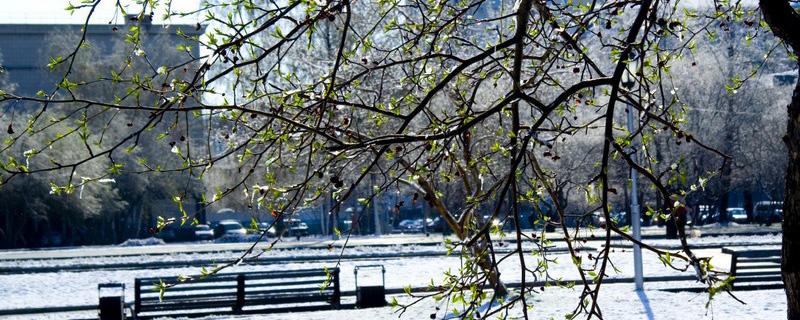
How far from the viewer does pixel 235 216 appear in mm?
89875

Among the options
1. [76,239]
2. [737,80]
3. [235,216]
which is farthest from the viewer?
[235,216]

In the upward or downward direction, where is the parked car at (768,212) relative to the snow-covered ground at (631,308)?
upward

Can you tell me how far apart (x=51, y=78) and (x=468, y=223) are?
64.0 meters

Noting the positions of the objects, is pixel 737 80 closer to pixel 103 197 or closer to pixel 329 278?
pixel 329 278

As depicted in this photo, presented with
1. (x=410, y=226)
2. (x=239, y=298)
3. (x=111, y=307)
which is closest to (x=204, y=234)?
(x=410, y=226)

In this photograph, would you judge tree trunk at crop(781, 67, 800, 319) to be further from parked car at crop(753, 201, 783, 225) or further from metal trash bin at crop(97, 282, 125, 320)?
parked car at crop(753, 201, 783, 225)

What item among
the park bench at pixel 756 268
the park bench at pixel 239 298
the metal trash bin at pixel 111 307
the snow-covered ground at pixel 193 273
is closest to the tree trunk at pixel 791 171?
the metal trash bin at pixel 111 307

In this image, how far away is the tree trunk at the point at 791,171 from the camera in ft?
21.5

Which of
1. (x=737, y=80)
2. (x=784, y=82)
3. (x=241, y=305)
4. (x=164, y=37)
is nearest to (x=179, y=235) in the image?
(x=164, y=37)

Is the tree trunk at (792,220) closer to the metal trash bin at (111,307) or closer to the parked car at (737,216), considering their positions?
the metal trash bin at (111,307)

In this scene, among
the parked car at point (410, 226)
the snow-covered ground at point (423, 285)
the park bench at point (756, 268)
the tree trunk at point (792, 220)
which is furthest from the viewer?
the parked car at point (410, 226)

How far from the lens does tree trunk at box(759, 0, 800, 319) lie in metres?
6.55

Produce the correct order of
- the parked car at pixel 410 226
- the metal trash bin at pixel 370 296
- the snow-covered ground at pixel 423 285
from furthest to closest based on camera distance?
the parked car at pixel 410 226, the metal trash bin at pixel 370 296, the snow-covered ground at pixel 423 285

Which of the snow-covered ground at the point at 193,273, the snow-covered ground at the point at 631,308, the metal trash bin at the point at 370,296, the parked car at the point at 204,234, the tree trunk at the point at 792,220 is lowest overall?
the snow-covered ground at the point at 631,308
